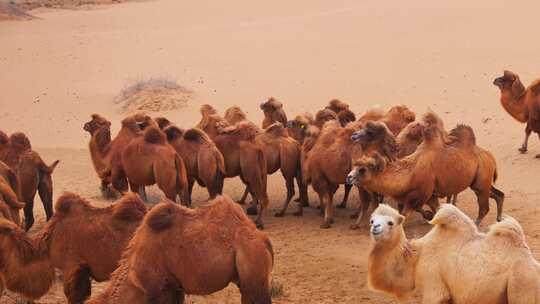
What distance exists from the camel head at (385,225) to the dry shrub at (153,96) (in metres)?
15.5

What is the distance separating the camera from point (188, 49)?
1337 inches

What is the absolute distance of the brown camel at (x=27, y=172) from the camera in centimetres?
1181

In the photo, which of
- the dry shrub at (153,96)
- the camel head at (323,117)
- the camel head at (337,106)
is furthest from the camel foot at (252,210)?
the dry shrub at (153,96)

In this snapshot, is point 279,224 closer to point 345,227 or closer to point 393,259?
point 345,227

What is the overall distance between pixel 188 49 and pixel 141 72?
4.91 meters

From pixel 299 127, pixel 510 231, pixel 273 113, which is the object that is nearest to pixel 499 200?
pixel 299 127

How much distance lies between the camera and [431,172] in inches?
427

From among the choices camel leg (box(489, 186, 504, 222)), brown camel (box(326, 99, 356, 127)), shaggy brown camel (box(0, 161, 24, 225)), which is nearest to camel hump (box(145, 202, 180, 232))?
shaggy brown camel (box(0, 161, 24, 225))

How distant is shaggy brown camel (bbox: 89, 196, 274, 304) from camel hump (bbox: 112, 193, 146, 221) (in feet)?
Answer: 3.14

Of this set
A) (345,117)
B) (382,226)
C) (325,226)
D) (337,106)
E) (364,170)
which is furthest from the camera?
(337,106)

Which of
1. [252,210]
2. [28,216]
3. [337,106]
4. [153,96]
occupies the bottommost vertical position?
[153,96]

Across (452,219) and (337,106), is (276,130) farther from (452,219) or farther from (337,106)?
(452,219)

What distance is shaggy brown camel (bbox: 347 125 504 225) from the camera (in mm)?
10312

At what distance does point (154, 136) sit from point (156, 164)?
39 cm
